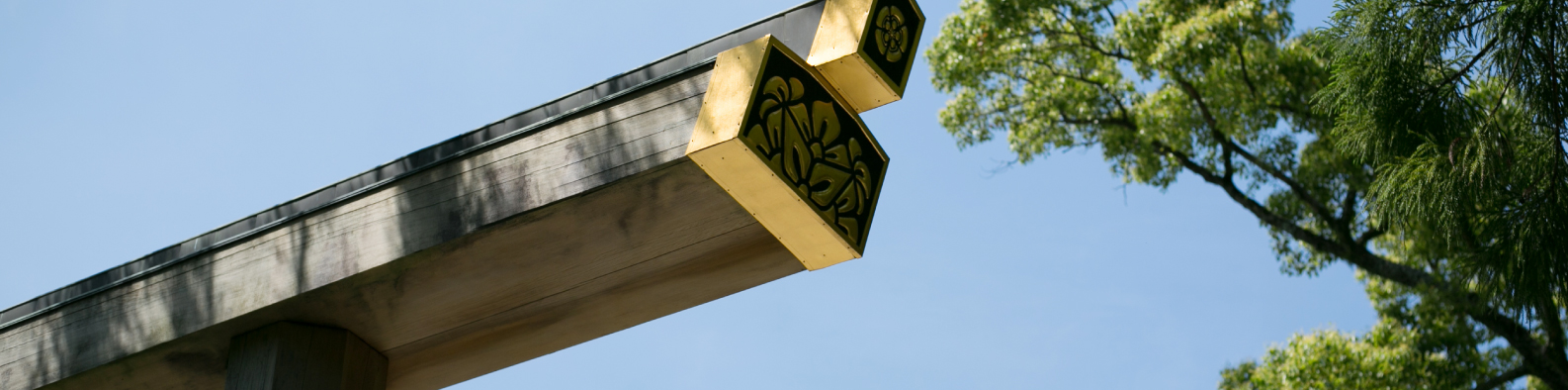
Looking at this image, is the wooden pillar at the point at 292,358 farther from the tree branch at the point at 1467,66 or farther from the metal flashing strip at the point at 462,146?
the tree branch at the point at 1467,66

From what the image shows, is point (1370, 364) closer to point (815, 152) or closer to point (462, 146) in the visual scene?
point (815, 152)

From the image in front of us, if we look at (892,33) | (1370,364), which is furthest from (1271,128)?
(892,33)

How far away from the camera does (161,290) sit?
201 centimetres

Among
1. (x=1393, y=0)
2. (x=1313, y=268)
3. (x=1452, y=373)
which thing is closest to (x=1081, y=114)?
(x=1313, y=268)

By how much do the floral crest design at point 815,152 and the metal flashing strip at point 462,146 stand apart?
0.41 feet

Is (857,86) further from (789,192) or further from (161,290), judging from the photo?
(161,290)

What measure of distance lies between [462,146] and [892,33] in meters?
0.74

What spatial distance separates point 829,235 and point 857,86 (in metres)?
0.25

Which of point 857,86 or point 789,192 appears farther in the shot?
point 857,86

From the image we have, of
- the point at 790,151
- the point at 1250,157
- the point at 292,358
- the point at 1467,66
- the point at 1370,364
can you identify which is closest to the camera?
the point at 790,151

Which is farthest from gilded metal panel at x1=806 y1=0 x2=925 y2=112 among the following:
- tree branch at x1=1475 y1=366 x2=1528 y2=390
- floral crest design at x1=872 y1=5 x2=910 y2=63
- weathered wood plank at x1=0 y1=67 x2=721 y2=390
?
tree branch at x1=1475 y1=366 x2=1528 y2=390

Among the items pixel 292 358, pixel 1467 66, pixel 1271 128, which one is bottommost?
pixel 292 358

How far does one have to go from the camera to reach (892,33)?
1.76 m

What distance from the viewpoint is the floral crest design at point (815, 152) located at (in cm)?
157
